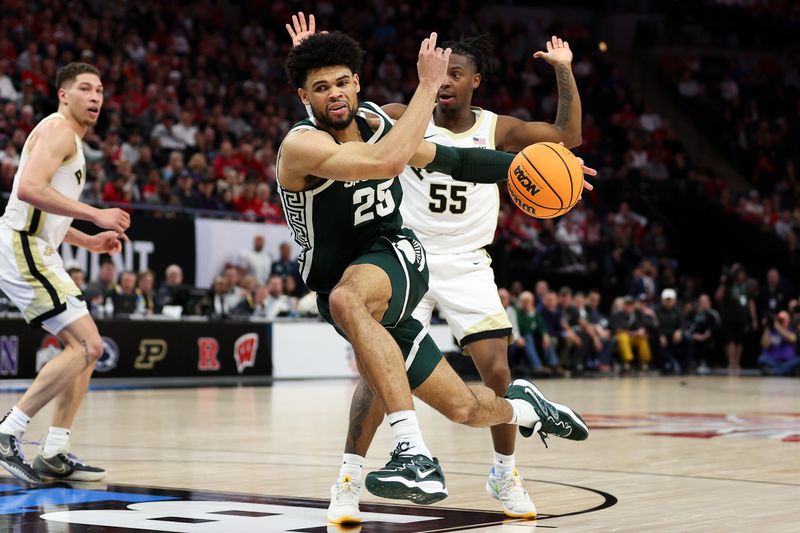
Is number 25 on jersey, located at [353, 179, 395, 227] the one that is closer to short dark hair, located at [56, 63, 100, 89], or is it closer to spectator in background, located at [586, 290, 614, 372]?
short dark hair, located at [56, 63, 100, 89]

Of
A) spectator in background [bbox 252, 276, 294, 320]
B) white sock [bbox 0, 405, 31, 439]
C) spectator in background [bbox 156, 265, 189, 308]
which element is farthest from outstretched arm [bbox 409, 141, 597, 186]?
spectator in background [bbox 252, 276, 294, 320]

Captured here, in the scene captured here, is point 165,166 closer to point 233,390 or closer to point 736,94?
point 233,390

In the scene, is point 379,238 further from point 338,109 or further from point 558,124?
point 558,124

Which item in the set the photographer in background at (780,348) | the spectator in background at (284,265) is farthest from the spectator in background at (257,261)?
the photographer in background at (780,348)

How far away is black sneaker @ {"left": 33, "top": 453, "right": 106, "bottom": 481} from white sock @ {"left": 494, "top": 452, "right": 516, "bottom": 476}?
7.69 ft

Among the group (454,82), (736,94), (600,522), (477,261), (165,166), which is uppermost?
(736,94)

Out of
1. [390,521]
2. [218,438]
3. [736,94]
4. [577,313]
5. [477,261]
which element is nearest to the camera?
[390,521]

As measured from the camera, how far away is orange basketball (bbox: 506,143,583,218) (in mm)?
5277

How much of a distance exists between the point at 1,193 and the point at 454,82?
10.8m

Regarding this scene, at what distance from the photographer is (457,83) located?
21.5 feet

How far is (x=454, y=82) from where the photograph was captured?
6.55 metres

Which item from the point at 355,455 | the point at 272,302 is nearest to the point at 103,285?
the point at 272,302

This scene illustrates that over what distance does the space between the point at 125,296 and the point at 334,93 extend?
1191 cm

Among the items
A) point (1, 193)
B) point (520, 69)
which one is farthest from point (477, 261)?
point (520, 69)
